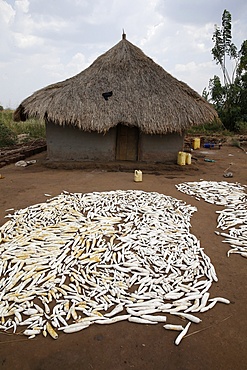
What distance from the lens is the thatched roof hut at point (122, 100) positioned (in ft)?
24.0

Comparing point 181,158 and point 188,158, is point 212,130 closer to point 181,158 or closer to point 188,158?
point 188,158

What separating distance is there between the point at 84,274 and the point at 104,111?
5727 millimetres

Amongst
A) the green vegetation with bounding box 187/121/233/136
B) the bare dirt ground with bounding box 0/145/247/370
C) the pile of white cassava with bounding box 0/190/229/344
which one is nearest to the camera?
the bare dirt ground with bounding box 0/145/247/370

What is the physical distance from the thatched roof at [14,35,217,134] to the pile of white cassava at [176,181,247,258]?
254 cm

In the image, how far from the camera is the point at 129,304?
2.22 metres

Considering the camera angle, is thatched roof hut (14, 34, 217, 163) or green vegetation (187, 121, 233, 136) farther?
green vegetation (187, 121, 233, 136)

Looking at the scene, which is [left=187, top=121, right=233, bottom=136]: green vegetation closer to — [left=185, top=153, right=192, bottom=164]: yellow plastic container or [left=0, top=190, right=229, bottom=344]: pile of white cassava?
[left=185, top=153, right=192, bottom=164]: yellow plastic container

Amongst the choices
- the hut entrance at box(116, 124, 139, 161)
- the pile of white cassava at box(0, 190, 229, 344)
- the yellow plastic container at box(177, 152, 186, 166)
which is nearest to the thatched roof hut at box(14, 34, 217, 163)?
the hut entrance at box(116, 124, 139, 161)

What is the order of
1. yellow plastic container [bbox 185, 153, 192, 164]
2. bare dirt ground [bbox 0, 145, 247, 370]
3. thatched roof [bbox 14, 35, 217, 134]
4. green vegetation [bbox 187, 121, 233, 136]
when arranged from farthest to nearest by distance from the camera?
1. green vegetation [bbox 187, 121, 233, 136]
2. yellow plastic container [bbox 185, 153, 192, 164]
3. thatched roof [bbox 14, 35, 217, 134]
4. bare dirt ground [bbox 0, 145, 247, 370]

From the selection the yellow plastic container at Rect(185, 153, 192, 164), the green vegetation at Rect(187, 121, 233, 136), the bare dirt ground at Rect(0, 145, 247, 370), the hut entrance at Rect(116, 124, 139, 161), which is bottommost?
the bare dirt ground at Rect(0, 145, 247, 370)

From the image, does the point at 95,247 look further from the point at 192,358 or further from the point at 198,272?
the point at 192,358

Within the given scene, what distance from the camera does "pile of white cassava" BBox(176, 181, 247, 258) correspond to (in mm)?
3346

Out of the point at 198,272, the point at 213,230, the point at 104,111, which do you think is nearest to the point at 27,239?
the point at 198,272

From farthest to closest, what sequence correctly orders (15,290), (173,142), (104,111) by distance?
(173,142)
(104,111)
(15,290)
